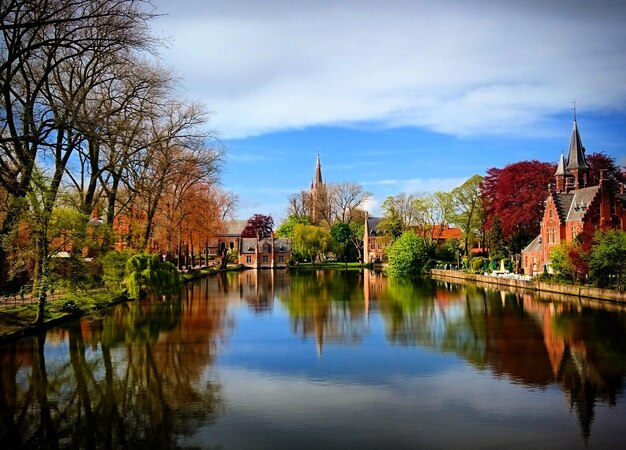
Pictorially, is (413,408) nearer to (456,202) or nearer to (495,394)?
(495,394)

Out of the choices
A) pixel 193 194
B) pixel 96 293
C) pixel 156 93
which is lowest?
pixel 96 293

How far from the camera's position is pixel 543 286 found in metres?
37.8

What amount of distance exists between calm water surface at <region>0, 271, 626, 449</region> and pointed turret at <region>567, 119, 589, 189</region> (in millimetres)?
26257

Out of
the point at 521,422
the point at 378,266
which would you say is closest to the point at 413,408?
the point at 521,422

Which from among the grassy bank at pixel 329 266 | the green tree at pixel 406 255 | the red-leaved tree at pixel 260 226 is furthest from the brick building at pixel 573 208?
the red-leaved tree at pixel 260 226

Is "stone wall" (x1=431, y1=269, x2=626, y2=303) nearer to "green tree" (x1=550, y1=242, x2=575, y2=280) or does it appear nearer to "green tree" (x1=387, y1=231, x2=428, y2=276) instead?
"green tree" (x1=550, y1=242, x2=575, y2=280)

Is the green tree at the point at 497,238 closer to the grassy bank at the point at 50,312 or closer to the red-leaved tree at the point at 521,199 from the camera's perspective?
the red-leaved tree at the point at 521,199

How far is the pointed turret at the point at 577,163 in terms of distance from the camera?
48.7 metres

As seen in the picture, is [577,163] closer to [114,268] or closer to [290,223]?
[114,268]

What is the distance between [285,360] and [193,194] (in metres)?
28.3

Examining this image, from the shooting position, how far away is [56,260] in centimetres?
2170

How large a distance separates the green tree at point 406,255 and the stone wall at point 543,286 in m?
4.83

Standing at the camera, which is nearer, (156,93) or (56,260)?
(56,260)

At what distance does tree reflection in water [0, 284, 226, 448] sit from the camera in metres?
10.4
